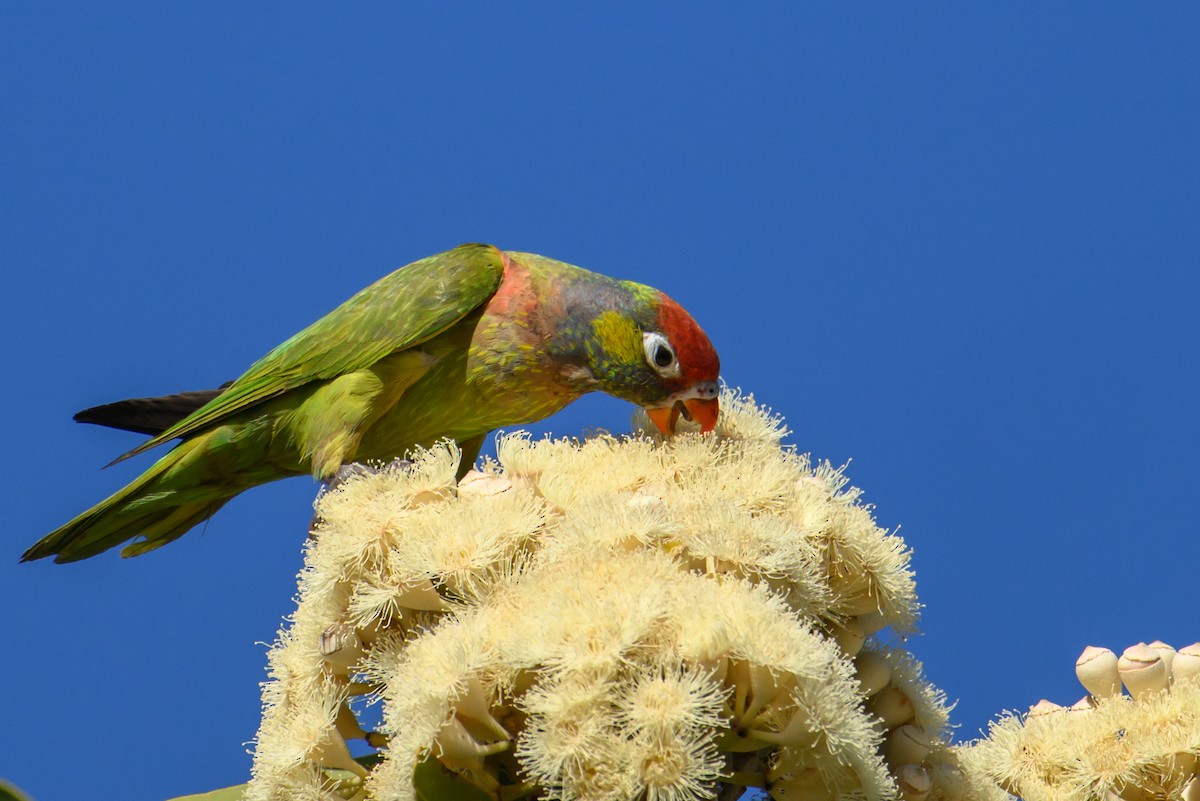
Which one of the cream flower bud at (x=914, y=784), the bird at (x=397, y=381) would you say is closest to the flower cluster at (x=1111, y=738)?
the cream flower bud at (x=914, y=784)

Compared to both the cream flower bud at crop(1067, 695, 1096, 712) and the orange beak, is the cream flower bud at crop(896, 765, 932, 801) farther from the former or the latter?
the orange beak

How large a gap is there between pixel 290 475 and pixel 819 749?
2898 millimetres

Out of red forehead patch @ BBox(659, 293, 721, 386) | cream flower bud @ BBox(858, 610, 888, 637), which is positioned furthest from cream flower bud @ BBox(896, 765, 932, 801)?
red forehead patch @ BBox(659, 293, 721, 386)

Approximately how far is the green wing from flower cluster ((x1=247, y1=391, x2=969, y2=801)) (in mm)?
976

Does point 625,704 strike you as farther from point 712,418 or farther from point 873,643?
point 712,418

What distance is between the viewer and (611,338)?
4.40 metres

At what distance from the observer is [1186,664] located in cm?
312

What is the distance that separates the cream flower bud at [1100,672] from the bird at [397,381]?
1.61 m

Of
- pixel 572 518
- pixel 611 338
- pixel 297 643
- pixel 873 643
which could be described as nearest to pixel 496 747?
pixel 572 518

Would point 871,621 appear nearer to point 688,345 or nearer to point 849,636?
point 849,636

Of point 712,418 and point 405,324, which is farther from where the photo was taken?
point 405,324

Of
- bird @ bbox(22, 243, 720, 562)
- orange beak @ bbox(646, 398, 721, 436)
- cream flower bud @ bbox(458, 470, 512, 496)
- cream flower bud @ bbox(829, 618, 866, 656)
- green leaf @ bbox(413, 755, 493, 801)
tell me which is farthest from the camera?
bird @ bbox(22, 243, 720, 562)

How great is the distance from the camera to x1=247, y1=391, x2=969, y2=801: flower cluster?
234cm

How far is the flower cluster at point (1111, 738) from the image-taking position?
2.95 m
